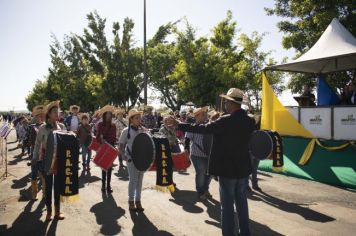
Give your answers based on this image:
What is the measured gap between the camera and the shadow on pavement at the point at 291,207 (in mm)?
6418

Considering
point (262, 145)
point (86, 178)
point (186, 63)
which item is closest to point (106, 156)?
point (86, 178)

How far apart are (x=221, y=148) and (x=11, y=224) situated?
406 cm

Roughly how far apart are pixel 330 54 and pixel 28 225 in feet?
33.1

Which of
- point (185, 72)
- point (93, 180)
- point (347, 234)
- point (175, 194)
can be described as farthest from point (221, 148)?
point (185, 72)

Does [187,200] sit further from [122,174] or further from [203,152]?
[122,174]

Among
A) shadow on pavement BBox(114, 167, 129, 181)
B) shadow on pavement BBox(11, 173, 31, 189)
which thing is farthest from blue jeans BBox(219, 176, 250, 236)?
shadow on pavement BBox(11, 173, 31, 189)

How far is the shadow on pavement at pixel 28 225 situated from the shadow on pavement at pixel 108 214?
937mm

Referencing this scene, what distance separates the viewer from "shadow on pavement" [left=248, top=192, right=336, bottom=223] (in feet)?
21.1

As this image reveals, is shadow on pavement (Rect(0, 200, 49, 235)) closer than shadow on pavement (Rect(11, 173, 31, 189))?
Yes

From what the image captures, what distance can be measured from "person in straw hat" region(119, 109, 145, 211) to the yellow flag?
6573mm

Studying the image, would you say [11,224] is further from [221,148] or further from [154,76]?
[154,76]

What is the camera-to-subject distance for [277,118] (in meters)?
12.3

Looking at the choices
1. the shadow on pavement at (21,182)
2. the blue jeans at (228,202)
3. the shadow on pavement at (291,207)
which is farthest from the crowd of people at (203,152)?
the shadow on pavement at (21,182)

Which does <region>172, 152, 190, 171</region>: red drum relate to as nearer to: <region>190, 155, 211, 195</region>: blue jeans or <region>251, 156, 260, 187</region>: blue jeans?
<region>190, 155, 211, 195</region>: blue jeans
